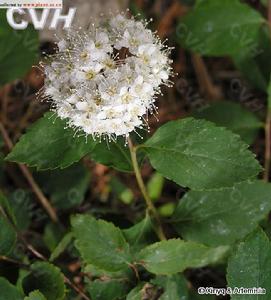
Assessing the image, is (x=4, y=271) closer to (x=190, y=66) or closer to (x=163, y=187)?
(x=163, y=187)

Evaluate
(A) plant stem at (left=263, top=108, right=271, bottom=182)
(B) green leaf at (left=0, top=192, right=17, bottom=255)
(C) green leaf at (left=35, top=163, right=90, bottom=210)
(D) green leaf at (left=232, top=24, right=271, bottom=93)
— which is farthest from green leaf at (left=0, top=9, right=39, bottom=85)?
(A) plant stem at (left=263, top=108, right=271, bottom=182)

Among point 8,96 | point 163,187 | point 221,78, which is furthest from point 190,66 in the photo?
point 8,96

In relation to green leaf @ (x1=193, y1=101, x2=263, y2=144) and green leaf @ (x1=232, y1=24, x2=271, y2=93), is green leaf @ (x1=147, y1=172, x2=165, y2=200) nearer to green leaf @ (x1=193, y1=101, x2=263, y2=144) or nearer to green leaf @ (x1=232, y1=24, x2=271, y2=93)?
green leaf @ (x1=193, y1=101, x2=263, y2=144)

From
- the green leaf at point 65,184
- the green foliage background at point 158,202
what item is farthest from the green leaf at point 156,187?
the green leaf at point 65,184

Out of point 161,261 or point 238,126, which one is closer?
point 161,261

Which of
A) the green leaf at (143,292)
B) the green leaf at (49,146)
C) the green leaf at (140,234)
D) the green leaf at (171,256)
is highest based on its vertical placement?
the green leaf at (49,146)

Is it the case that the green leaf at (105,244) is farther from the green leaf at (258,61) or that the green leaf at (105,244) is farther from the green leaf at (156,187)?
the green leaf at (258,61)

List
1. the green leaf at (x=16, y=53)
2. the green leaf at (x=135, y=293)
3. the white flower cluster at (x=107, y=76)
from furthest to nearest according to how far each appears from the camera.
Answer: the green leaf at (x=16, y=53) < the green leaf at (x=135, y=293) < the white flower cluster at (x=107, y=76)
